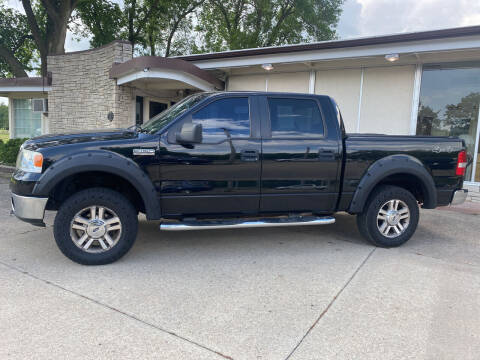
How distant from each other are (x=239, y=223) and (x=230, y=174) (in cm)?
60

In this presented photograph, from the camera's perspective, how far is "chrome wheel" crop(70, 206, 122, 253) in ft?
12.8

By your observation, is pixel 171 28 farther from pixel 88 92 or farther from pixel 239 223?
pixel 239 223

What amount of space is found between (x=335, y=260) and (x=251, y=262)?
1.05 metres

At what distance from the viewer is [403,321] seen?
3.00 meters

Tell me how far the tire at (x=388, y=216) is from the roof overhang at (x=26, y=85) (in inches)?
502

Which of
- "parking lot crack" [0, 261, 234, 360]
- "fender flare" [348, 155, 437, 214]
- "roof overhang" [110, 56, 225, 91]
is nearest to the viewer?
"parking lot crack" [0, 261, 234, 360]

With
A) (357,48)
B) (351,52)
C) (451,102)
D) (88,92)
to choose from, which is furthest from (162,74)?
(451,102)

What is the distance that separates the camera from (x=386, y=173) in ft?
15.2

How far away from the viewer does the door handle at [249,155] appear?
4.25 meters

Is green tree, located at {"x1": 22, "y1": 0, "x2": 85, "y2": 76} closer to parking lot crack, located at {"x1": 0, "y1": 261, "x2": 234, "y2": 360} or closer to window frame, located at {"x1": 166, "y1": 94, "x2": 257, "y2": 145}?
window frame, located at {"x1": 166, "y1": 94, "x2": 257, "y2": 145}

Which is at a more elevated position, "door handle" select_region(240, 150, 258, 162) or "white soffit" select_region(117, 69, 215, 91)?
"white soffit" select_region(117, 69, 215, 91)

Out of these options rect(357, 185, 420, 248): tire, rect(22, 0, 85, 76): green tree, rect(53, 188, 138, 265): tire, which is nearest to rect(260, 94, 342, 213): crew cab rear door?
rect(357, 185, 420, 248): tire

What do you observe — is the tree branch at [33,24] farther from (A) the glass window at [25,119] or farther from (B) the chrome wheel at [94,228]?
(B) the chrome wheel at [94,228]

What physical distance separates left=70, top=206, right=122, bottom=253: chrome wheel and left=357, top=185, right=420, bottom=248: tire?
315 cm
